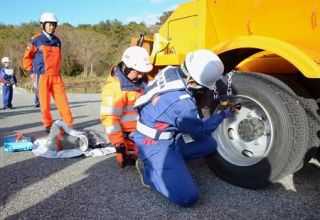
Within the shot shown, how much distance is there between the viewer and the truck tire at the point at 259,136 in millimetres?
2547

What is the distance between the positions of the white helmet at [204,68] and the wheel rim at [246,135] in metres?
0.34

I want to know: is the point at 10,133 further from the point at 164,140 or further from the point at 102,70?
the point at 102,70

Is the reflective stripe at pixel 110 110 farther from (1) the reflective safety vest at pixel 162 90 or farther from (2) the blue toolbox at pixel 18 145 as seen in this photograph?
(2) the blue toolbox at pixel 18 145

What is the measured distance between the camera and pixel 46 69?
5.08 m

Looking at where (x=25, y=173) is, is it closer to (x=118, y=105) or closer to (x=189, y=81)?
(x=118, y=105)

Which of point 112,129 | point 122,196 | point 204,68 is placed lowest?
point 122,196

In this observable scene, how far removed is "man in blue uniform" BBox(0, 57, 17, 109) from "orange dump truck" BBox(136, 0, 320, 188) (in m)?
7.99

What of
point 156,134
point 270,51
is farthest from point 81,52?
point 270,51

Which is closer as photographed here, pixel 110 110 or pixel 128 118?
pixel 110 110

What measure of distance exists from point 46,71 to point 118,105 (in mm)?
2099

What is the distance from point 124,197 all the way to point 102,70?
130ft

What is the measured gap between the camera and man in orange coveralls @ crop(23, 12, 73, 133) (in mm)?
5062

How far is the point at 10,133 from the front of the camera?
5.58 meters

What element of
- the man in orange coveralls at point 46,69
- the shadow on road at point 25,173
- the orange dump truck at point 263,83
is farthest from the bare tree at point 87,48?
the orange dump truck at point 263,83
